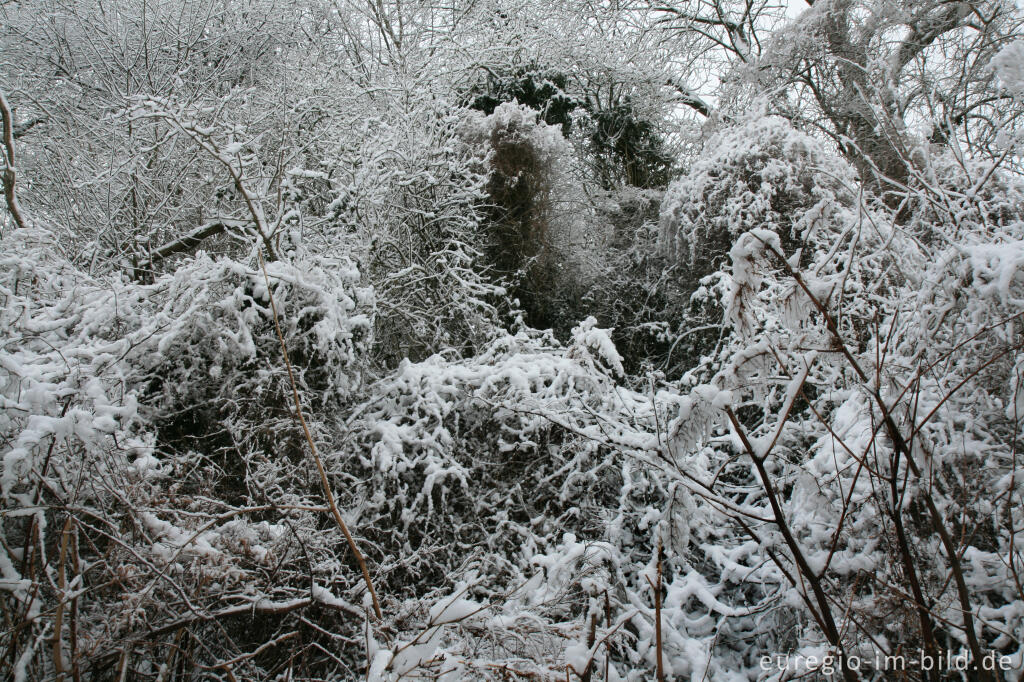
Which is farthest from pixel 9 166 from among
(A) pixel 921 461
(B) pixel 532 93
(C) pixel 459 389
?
(B) pixel 532 93

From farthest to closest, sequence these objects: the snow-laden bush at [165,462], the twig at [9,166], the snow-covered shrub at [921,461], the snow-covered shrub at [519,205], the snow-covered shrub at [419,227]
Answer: the snow-covered shrub at [519,205], the snow-covered shrub at [419,227], the twig at [9,166], the snow-laden bush at [165,462], the snow-covered shrub at [921,461]

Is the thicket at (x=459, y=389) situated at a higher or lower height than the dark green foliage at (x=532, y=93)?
lower

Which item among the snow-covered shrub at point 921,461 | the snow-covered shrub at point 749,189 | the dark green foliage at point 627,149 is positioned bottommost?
the snow-covered shrub at point 921,461

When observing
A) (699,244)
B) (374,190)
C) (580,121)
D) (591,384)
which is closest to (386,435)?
(591,384)

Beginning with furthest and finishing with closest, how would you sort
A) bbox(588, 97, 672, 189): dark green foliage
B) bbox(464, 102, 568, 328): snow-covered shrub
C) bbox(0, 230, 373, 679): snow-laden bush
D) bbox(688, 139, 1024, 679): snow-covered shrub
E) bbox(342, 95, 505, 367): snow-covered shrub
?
1. bbox(588, 97, 672, 189): dark green foliage
2. bbox(464, 102, 568, 328): snow-covered shrub
3. bbox(342, 95, 505, 367): snow-covered shrub
4. bbox(0, 230, 373, 679): snow-laden bush
5. bbox(688, 139, 1024, 679): snow-covered shrub

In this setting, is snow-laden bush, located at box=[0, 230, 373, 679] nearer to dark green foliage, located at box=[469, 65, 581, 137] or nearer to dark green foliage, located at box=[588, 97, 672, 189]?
dark green foliage, located at box=[469, 65, 581, 137]

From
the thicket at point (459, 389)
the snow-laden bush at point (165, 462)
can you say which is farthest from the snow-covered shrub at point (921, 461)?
the snow-laden bush at point (165, 462)

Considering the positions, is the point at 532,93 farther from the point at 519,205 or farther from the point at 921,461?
the point at 921,461

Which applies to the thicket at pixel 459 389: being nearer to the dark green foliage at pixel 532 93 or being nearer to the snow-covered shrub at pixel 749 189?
the snow-covered shrub at pixel 749 189

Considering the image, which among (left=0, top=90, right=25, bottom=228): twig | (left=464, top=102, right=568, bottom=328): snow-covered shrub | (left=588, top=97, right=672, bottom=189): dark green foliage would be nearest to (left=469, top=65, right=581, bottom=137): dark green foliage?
(left=588, top=97, right=672, bottom=189): dark green foliage

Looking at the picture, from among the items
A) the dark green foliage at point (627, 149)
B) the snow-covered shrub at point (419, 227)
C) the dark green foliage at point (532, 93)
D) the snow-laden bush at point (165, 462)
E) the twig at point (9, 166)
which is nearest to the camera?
the snow-laden bush at point (165, 462)

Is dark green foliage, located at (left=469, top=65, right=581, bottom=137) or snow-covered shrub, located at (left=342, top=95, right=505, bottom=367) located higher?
dark green foliage, located at (left=469, top=65, right=581, bottom=137)

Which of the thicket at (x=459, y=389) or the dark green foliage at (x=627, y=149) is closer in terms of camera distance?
the thicket at (x=459, y=389)

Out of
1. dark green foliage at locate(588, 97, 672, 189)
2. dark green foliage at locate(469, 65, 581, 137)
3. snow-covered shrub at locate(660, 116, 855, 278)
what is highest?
dark green foliage at locate(469, 65, 581, 137)
